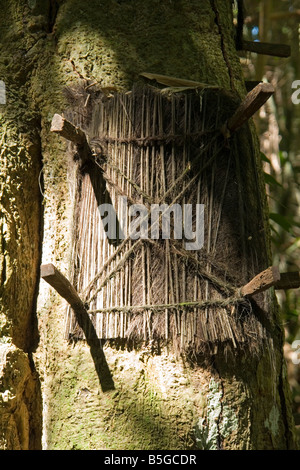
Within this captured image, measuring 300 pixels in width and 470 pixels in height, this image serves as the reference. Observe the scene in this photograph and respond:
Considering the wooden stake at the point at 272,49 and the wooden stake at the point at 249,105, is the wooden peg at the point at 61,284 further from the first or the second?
the wooden stake at the point at 272,49

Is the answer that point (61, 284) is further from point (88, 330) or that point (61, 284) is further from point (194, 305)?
point (194, 305)

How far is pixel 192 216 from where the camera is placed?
1840mm

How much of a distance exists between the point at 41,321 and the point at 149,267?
45 cm

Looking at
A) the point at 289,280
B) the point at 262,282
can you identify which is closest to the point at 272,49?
the point at 289,280

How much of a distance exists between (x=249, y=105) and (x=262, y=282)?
576 mm

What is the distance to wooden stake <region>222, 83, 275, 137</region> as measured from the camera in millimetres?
1649

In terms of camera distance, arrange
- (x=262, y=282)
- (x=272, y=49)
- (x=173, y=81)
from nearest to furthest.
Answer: (x=262, y=282)
(x=173, y=81)
(x=272, y=49)

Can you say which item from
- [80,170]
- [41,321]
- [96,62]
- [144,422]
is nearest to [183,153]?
[80,170]

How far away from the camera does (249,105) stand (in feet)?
5.70

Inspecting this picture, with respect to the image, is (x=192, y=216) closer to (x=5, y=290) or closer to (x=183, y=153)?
(x=183, y=153)

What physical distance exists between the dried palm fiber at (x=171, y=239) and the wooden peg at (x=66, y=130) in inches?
3.9

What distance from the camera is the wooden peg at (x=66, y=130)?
1666mm

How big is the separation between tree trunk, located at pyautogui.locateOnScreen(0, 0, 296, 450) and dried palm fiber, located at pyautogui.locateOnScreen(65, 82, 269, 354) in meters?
0.03

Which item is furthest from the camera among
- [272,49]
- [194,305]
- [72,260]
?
[272,49]
